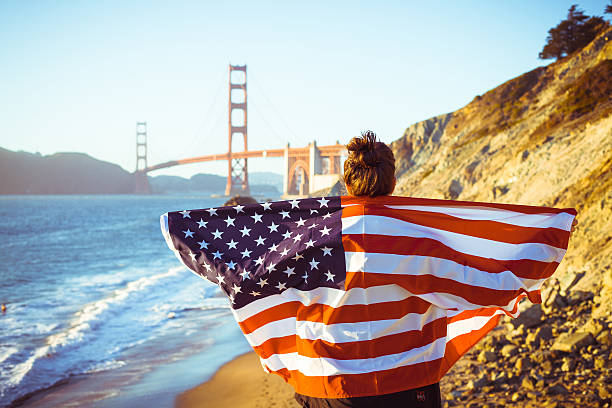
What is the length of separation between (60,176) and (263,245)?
11468cm

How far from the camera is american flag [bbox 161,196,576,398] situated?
160cm

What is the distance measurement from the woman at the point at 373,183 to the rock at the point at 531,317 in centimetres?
339

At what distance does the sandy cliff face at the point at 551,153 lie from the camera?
5957mm

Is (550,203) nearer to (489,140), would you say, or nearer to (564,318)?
(564,318)

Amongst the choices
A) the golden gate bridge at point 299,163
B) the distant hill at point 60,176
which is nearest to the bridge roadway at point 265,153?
the golden gate bridge at point 299,163

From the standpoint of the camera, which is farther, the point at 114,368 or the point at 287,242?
the point at 114,368

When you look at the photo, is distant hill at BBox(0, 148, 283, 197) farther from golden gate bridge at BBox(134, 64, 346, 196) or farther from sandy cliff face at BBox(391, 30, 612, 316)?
sandy cliff face at BBox(391, 30, 612, 316)

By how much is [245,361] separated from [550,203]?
17.3ft

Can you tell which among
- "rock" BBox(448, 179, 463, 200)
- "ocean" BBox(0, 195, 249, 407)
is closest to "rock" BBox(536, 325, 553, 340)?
"ocean" BBox(0, 195, 249, 407)

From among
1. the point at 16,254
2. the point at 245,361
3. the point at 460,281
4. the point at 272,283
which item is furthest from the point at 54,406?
the point at 16,254

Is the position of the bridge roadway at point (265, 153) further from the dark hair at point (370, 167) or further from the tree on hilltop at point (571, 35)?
the dark hair at point (370, 167)

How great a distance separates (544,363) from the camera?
3.74 m

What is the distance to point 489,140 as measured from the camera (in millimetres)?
15125

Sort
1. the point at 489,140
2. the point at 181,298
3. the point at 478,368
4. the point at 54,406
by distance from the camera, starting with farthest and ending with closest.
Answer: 1. the point at 489,140
2. the point at 181,298
3. the point at 54,406
4. the point at 478,368
